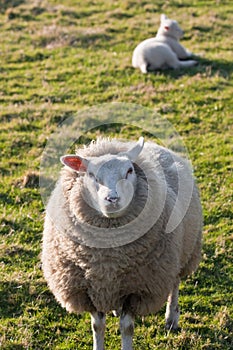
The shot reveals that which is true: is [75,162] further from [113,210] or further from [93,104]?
[93,104]

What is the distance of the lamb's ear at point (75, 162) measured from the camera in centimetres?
439

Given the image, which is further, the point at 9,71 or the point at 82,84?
the point at 9,71

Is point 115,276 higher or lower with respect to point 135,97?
higher

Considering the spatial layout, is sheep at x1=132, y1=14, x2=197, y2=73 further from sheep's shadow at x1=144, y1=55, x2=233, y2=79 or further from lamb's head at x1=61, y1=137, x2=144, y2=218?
lamb's head at x1=61, y1=137, x2=144, y2=218

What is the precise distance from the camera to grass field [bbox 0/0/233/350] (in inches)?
210

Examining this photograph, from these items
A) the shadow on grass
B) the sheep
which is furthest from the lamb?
the shadow on grass

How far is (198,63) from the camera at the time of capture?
11.9 meters

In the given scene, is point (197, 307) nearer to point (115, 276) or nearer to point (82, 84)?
point (115, 276)

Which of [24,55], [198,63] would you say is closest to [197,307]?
[198,63]

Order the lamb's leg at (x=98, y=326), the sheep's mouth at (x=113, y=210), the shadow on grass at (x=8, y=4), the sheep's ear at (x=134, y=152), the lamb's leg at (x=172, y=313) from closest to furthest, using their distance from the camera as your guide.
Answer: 1. the sheep's mouth at (x=113, y=210)
2. the sheep's ear at (x=134, y=152)
3. the lamb's leg at (x=98, y=326)
4. the lamb's leg at (x=172, y=313)
5. the shadow on grass at (x=8, y=4)

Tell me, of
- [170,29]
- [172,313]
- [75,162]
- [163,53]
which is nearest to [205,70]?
[163,53]

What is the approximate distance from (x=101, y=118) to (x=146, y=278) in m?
5.32

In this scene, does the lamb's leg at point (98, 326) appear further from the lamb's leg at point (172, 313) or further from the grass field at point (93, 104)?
the lamb's leg at point (172, 313)

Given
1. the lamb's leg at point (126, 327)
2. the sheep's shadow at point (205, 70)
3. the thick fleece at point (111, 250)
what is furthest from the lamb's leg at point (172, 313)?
the sheep's shadow at point (205, 70)
